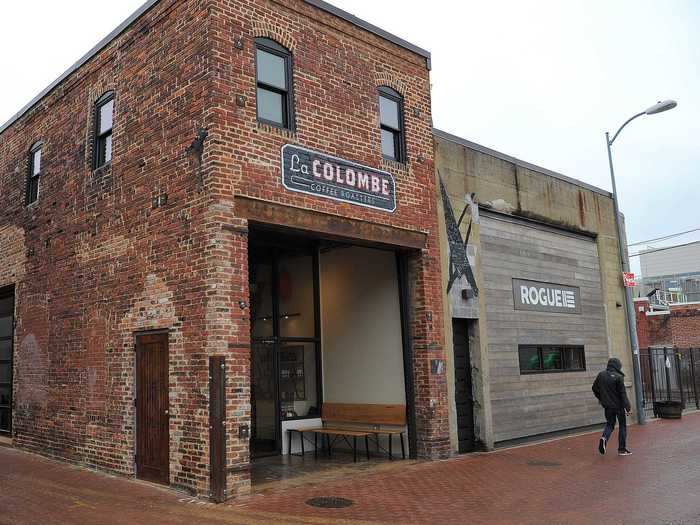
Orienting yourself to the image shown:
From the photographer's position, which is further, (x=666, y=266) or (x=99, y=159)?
(x=666, y=266)

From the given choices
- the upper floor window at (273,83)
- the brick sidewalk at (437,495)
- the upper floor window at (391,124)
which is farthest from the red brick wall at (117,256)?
the upper floor window at (391,124)

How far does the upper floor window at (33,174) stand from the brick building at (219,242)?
88mm

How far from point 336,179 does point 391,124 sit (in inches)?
85.7

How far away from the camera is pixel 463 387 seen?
42.6ft

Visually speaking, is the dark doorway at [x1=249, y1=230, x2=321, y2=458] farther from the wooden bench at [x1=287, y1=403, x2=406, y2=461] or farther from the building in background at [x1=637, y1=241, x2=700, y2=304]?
the building in background at [x1=637, y1=241, x2=700, y2=304]

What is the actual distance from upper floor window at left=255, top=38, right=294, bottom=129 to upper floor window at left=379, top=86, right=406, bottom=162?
219cm

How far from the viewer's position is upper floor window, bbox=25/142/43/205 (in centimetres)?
1449

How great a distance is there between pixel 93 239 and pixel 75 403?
300 cm

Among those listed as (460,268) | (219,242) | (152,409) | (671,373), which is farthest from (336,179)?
(671,373)

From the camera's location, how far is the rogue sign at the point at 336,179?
1016 cm

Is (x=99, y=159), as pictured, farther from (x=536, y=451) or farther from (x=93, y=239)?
(x=536, y=451)

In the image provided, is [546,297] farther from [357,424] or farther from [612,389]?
[357,424]

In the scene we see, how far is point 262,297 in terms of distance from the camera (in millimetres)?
13859

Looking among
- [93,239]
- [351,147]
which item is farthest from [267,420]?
[351,147]
